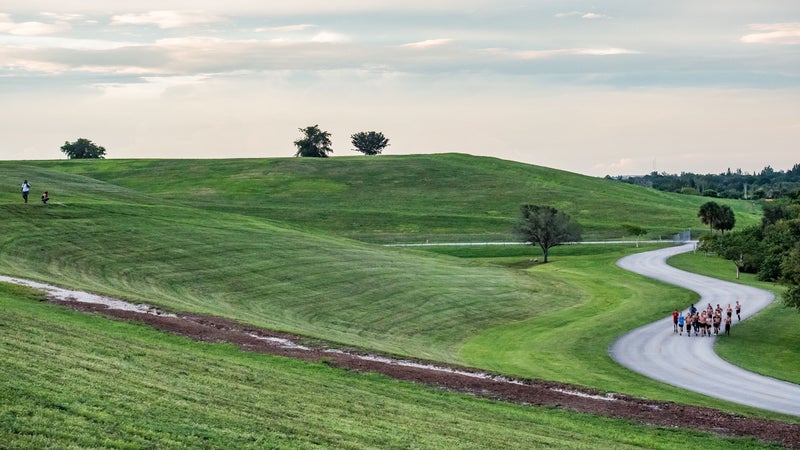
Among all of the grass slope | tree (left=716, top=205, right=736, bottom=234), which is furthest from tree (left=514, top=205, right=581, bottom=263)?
tree (left=716, top=205, right=736, bottom=234)

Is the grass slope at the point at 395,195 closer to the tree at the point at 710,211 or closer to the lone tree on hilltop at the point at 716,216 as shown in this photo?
the lone tree on hilltop at the point at 716,216

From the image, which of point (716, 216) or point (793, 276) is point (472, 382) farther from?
point (716, 216)

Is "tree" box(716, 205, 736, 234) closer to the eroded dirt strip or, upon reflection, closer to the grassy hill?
the grassy hill

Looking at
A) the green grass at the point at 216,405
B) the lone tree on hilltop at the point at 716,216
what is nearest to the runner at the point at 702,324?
the green grass at the point at 216,405

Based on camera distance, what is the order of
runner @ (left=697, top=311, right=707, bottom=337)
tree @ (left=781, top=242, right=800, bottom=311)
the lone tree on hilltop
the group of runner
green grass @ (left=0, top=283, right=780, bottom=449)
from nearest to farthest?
green grass @ (left=0, top=283, right=780, bottom=449) → tree @ (left=781, top=242, right=800, bottom=311) → runner @ (left=697, top=311, right=707, bottom=337) → the group of runner → the lone tree on hilltop

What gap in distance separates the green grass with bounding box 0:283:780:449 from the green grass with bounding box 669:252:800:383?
19.7 m

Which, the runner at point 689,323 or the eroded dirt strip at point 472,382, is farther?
the runner at point 689,323

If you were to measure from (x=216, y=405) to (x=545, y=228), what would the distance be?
8511 centimetres

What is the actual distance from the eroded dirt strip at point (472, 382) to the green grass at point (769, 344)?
1418 cm

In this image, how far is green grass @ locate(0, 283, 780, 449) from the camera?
17297 mm

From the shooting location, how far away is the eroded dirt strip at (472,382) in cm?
2820

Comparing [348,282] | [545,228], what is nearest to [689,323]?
[348,282]

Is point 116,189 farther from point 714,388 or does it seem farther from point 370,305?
point 714,388

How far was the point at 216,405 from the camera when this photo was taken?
68.6ft
